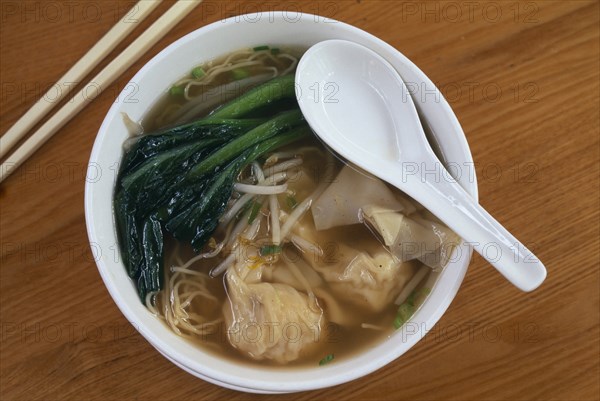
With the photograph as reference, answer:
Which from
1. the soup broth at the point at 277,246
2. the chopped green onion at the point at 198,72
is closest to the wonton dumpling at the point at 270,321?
the soup broth at the point at 277,246

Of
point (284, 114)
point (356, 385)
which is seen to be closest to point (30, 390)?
point (356, 385)

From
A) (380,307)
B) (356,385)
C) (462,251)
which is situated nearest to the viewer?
(462,251)

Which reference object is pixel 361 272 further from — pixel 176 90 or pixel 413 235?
pixel 176 90

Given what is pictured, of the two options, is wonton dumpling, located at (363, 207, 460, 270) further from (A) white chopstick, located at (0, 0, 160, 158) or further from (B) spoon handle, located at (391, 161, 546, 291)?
(A) white chopstick, located at (0, 0, 160, 158)

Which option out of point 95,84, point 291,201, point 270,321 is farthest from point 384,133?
point 95,84

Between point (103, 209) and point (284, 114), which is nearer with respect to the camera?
point (103, 209)

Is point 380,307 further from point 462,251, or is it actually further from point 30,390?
point 30,390

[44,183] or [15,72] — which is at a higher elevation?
[15,72]
